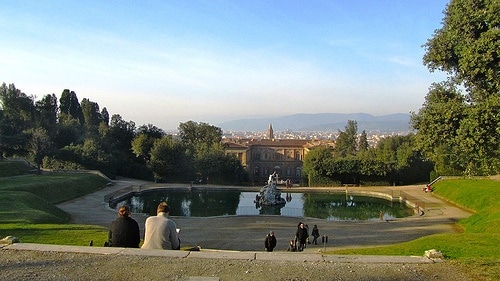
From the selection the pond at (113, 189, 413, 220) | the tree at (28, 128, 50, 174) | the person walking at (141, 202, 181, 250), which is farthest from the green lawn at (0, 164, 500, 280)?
the tree at (28, 128, 50, 174)

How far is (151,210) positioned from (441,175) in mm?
29721

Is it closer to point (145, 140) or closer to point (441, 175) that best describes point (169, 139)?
point (145, 140)

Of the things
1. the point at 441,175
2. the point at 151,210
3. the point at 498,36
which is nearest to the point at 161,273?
the point at 498,36

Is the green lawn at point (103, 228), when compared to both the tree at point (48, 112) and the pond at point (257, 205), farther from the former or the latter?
the tree at point (48, 112)

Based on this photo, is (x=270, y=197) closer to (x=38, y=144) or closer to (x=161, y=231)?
(x=38, y=144)

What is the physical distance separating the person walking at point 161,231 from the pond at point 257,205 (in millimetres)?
21461

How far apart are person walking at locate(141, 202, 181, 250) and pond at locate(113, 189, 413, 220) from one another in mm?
21461

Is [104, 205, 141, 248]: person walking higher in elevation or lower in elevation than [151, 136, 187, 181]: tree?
lower

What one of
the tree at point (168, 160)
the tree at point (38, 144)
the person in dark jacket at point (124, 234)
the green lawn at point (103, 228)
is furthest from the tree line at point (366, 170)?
the person in dark jacket at point (124, 234)

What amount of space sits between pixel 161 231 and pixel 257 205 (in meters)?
26.9

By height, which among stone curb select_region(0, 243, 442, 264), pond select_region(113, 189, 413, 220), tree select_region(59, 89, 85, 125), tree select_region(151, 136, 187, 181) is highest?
tree select_region(59, 89, 85, 125)

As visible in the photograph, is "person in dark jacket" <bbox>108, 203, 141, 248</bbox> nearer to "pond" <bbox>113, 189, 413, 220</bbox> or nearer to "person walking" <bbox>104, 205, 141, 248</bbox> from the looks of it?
"person walking" <bbox>104, 205, 141, 248</bbox>

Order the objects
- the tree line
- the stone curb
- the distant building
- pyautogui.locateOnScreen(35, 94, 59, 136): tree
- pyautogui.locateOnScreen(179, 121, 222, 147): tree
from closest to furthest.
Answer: the stone curb → the tree line → pyautogui.locateOnScreen(35, 94, 59, 136): tree → pyautogui.locateOnScreen(179, 121, 222, 147): tree → the distant building

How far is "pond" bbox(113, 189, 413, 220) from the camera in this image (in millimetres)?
31000
